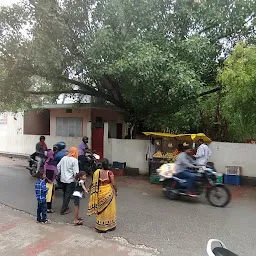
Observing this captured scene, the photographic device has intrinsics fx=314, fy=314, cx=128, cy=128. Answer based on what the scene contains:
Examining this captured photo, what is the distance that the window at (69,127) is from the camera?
1753 centimetres

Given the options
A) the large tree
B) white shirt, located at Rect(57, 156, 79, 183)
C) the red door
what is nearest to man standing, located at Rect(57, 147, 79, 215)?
white shirt, located at Rect(57, 156, 79, 183)

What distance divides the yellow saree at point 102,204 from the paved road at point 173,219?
0.80 feet

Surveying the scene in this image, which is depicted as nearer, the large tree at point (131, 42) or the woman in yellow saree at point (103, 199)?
the woman in yellow saree at point (103, 199)

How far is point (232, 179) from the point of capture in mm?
11078

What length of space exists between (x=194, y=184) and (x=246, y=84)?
3017 mm

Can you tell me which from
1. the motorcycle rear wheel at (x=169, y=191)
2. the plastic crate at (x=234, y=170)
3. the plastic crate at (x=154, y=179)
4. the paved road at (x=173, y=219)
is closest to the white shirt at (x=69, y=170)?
the paved road at (x=173, y=219)

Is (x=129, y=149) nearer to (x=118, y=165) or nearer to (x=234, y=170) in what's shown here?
(x=118, y=165)

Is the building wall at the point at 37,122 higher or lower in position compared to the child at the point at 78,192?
higher

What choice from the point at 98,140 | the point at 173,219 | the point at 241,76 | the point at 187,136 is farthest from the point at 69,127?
the point at 173,219

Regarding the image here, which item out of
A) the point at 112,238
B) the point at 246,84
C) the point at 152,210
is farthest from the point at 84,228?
the point at 246,84

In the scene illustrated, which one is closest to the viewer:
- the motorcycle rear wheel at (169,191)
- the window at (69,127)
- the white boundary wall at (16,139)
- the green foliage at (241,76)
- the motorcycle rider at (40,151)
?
the green foliage at (241,76)

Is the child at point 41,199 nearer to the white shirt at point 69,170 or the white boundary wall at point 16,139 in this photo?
the white shirt at point 69,170

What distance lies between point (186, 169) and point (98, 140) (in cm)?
708

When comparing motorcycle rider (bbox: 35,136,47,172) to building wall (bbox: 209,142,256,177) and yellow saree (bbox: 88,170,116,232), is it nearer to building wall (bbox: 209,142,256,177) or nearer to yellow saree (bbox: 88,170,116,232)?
yellow saree (bbox: 88,170,116,232)
